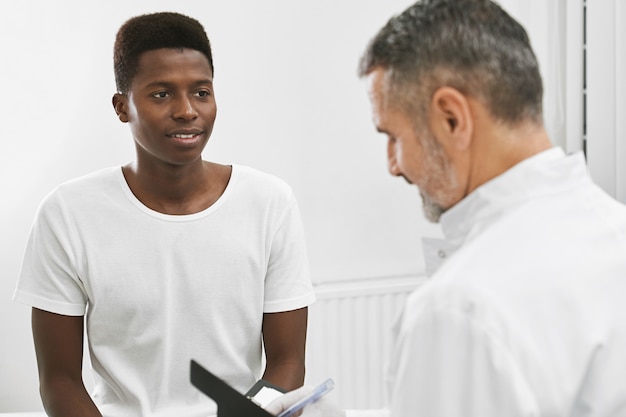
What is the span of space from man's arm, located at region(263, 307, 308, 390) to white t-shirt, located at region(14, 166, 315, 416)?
0.07 ft

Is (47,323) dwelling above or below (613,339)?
below

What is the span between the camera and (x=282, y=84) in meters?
2.35

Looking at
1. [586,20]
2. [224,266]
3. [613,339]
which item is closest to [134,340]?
[224,266]

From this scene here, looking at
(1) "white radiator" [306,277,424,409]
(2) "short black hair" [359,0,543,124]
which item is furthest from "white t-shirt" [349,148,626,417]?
(1) "white radiator" [306,277,424,409]

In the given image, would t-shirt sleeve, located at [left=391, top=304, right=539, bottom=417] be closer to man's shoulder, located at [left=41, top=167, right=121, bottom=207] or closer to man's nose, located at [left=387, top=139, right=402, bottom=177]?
man's nose, located at [left=387, top=139, right=402, bottom=177]

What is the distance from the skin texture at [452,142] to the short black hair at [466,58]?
0.04 feet

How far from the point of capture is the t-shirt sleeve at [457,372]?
69 cm

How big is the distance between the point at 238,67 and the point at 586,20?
1055 millimetres

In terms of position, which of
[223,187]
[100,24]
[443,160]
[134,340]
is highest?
[100,24]

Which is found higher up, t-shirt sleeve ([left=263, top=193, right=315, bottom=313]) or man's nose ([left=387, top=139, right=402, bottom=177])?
man's nose ([left=387, top=139, right=402, bottom=177])

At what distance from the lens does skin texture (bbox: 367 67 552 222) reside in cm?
81

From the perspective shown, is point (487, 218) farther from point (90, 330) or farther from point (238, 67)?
point (238, 67)

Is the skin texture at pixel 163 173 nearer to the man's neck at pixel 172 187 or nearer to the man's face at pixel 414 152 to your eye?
the man's neck at pixel 172 187

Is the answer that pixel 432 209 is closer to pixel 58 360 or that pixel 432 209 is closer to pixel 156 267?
pixel 156 267
